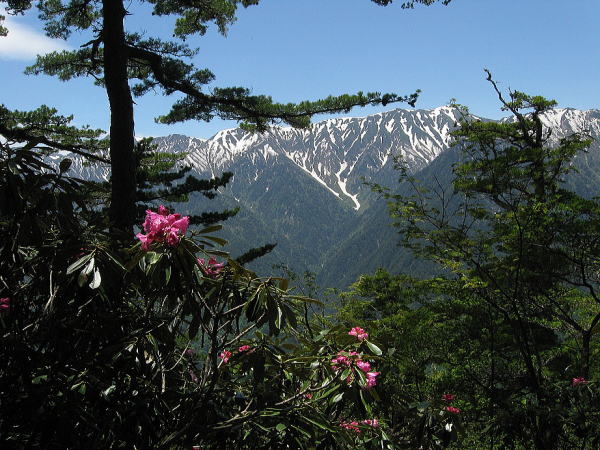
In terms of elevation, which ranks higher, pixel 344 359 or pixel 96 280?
pixel 96 280

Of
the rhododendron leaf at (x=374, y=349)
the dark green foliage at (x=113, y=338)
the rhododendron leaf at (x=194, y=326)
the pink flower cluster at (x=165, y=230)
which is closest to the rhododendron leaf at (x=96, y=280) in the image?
the dark green foliage at (x=113, y=338)

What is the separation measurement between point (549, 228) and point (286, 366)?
20.7ft

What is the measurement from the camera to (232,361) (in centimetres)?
223

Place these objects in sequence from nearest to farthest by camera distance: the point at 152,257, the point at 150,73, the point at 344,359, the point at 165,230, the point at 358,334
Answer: the point at 152,257 < the point at 165,230 < the point at 344,359 < the point at 358,334 < the point at 150,73

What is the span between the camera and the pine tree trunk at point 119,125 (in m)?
5.05

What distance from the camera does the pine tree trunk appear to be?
5.05 m

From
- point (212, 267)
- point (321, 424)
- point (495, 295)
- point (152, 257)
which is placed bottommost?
point (495, 295)

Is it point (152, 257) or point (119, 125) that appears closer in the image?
point (152, 257)

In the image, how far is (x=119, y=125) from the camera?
5109 mm

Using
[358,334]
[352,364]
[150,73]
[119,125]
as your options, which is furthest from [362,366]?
[150,73]

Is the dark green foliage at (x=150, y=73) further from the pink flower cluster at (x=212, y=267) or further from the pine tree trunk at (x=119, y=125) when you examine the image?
the pink flower cluster at (x=212, y=267)

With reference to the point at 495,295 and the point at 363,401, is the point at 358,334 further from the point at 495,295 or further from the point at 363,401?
the point at 495,295

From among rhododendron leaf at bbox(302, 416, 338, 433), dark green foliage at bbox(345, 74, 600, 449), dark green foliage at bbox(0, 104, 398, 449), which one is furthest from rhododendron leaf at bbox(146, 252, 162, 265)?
dark green foliage at bbox(345, 74, 600, 449)

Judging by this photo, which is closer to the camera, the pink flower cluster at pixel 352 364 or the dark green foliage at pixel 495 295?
the pink flower cluster at pixel 352 364
